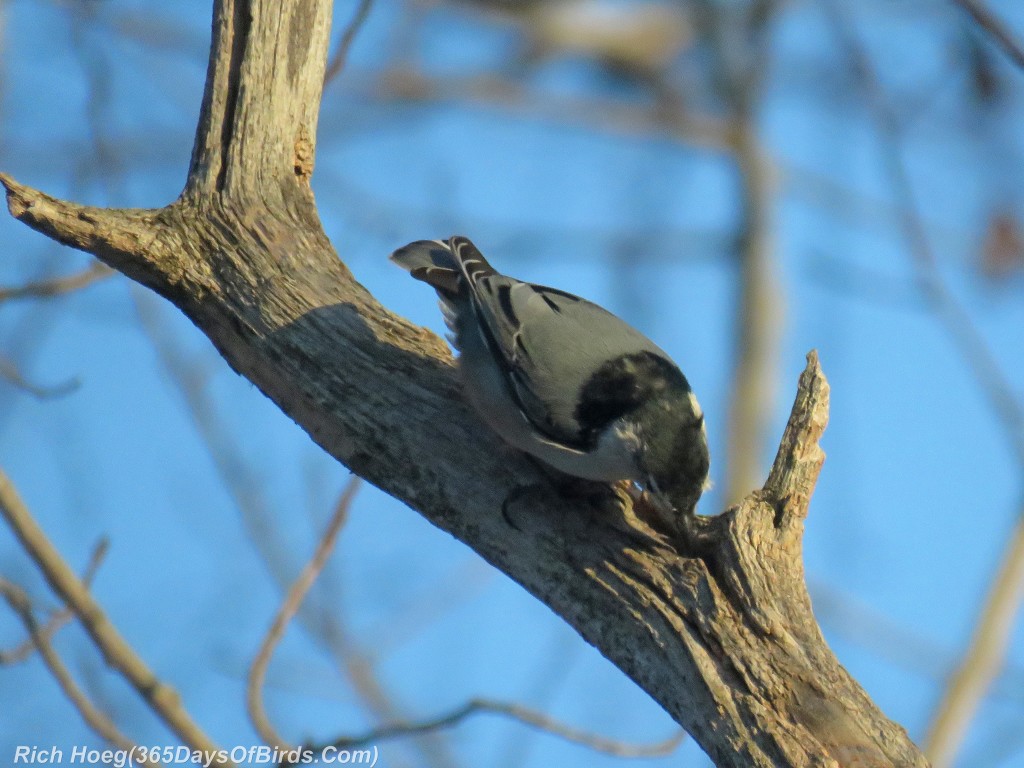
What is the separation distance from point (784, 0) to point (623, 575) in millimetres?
6227

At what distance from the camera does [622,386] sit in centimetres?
277

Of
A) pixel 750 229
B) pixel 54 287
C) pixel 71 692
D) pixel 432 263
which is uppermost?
pixel 750 229

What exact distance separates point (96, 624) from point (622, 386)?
1.42 meters

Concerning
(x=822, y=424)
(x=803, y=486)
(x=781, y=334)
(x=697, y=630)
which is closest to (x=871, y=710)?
(x=697, y=630)

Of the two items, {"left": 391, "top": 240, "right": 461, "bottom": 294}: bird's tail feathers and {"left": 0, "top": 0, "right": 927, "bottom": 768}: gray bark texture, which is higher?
{"left": 391, "top": 240, "right": 461, "bottom": 294}: bird's tail feathers

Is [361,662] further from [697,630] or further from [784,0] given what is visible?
[784,0]

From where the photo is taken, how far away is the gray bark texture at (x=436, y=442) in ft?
7.07

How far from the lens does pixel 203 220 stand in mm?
2865

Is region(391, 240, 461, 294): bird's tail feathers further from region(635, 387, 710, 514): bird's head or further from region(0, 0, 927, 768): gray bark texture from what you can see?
region(635, 387, 710, 514): bird's head

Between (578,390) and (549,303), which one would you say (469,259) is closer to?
(549,303)

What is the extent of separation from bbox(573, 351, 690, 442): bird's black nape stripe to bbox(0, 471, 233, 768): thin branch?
119 centimetres

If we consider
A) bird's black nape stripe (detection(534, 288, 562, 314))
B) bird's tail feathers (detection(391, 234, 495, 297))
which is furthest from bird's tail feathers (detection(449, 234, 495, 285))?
bird's black nape stripe (detection(534, 288, 562, 314))

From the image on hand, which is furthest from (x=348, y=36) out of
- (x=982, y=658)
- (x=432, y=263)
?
(x=982, y=658)

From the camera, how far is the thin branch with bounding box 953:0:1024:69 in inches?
71.7
